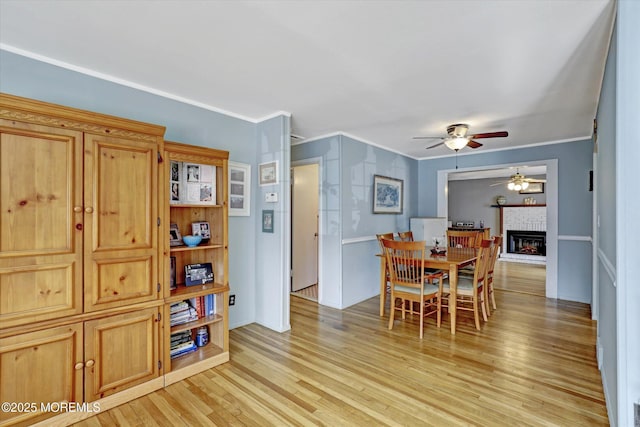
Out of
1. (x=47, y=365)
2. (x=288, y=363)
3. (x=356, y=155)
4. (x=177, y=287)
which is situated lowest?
(x=288, y=363)

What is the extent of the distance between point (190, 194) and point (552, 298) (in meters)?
5.15

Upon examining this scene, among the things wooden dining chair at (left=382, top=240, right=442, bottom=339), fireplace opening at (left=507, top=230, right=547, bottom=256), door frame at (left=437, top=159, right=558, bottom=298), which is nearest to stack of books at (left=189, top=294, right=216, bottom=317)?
wooden dining chair at (left=382, top=240, right=442, bottom=339)

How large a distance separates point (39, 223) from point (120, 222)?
1.34ft

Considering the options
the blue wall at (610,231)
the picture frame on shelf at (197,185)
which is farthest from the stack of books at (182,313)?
the blue wall at (610,231)

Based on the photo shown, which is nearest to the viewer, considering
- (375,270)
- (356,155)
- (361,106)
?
(361,106)

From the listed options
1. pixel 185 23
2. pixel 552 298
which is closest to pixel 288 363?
pixel 185 23

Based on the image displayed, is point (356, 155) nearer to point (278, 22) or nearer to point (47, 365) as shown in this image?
point (278, 22)

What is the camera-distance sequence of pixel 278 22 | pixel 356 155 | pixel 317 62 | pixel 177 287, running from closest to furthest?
pixel 278 22 < pixel 317 62 < pixel 177 287 < pixel 356 155

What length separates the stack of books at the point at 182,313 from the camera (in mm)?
2535

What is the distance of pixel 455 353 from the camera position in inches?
111

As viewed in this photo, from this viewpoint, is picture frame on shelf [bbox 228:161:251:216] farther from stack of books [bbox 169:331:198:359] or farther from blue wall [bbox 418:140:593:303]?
blue wall [bbox 418:140:593:303]

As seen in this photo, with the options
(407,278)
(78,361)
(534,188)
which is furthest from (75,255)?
(534,188)

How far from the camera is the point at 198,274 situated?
2.70 meters

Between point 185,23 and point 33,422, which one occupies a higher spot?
point 185,23
